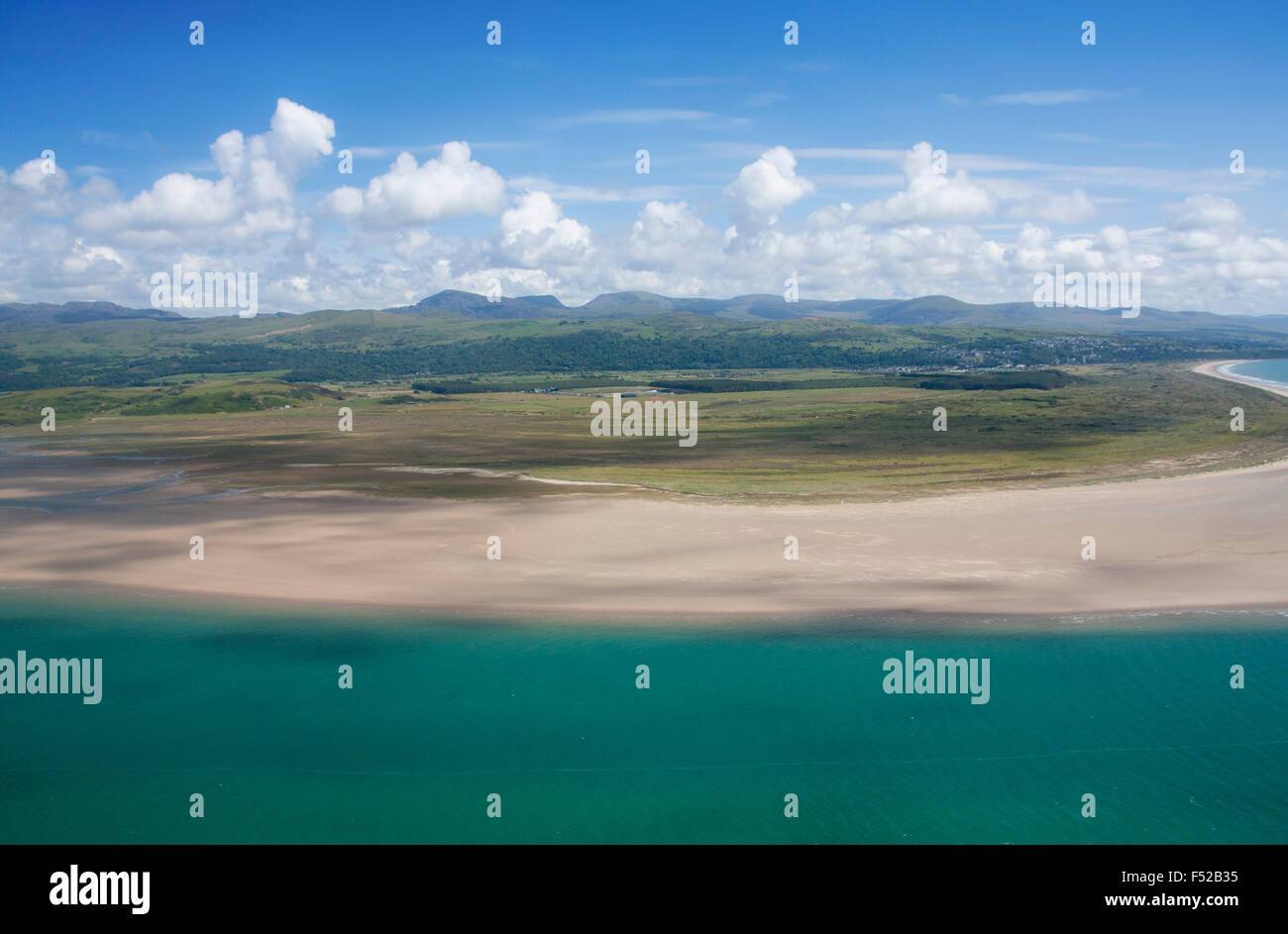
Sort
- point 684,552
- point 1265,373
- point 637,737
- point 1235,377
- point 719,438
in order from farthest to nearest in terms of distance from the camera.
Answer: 1. point 1265,373
2. point 1235,377
3. point 719,438
4. point 684,552
5. point 637,737

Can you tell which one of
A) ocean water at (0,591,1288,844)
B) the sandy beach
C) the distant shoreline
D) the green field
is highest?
the distant shoreline

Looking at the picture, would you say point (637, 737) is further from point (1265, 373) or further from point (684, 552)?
point (1265, 373)

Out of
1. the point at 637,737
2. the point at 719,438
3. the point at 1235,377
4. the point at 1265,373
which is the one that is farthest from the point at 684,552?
the point at 1265,373

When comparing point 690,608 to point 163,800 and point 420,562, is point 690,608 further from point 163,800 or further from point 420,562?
point 163,800

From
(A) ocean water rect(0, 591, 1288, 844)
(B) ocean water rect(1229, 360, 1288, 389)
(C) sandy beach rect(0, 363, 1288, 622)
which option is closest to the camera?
(A) ocean water rect(0, 591, 1288, 844)

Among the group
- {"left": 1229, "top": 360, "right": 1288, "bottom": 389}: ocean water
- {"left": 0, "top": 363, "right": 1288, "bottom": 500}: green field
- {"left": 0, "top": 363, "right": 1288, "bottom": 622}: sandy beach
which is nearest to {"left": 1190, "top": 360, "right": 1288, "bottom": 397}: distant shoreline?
{"left": 1229, "top": 360, "right": 1288, "bottom": 389}: ocean water

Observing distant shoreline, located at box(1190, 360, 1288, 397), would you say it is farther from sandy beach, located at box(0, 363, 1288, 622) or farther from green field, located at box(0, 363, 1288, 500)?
sandy beach, located at box(0, 363, 1288, 622)
